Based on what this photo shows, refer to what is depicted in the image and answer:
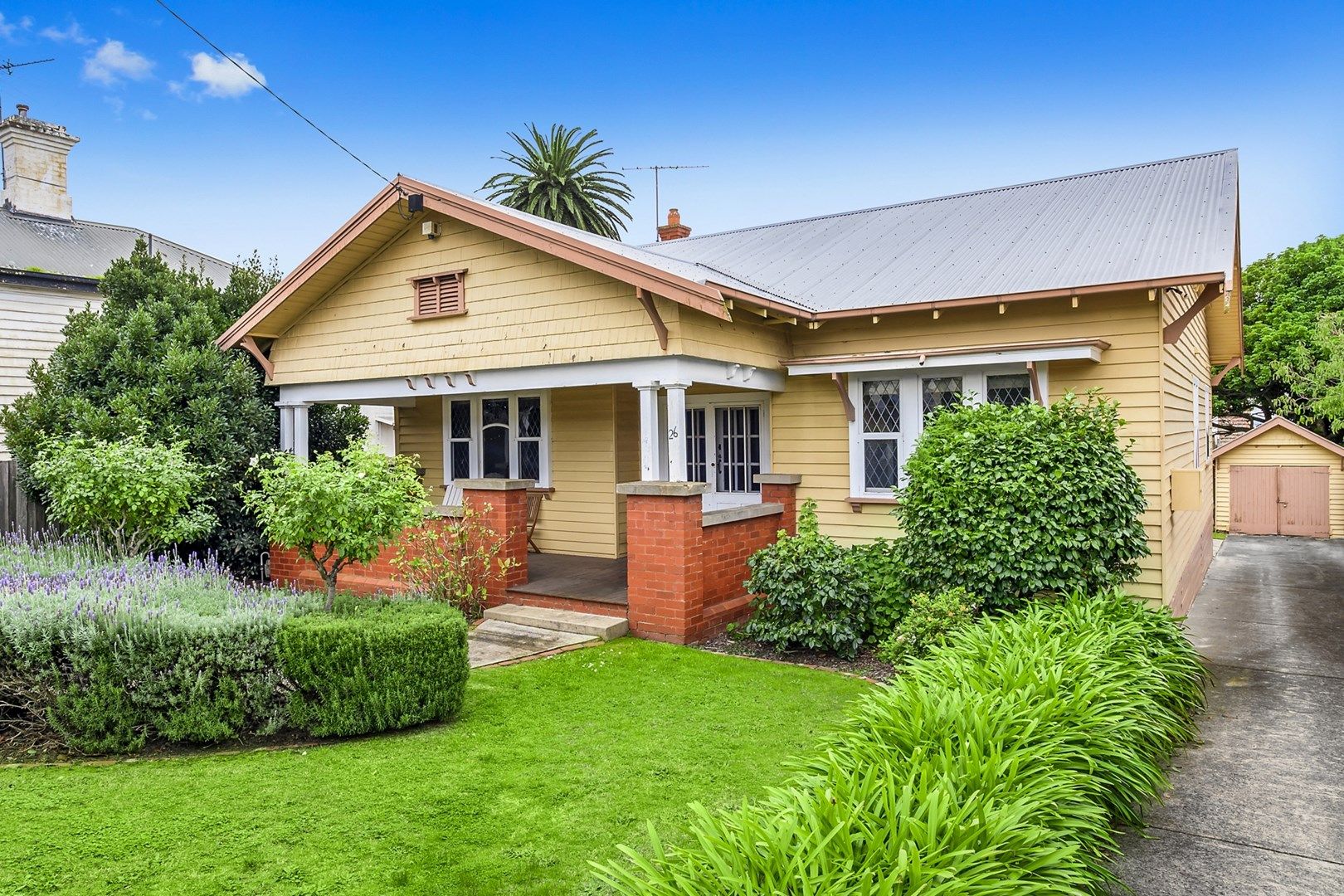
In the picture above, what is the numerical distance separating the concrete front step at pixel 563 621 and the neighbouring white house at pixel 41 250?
972cm

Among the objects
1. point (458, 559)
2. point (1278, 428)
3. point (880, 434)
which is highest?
point (1278, 428)

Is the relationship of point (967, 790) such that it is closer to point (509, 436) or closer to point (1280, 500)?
point (509, 436)

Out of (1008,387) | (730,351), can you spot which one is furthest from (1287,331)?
(730,351)

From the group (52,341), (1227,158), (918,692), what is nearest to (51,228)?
(52,341)

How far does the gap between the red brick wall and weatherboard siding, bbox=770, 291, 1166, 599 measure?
183 cm

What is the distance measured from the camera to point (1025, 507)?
711 cm

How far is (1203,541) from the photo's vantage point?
14.4 meters

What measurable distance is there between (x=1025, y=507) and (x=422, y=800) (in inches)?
208

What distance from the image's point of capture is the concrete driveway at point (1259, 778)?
3797 millimetres

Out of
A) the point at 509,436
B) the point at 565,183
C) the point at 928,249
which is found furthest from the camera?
the point at 565,183

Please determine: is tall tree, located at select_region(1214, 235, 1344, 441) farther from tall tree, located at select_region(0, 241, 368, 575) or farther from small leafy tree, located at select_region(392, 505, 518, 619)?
tall tree, located at select_region(0, 241, 368, 575)

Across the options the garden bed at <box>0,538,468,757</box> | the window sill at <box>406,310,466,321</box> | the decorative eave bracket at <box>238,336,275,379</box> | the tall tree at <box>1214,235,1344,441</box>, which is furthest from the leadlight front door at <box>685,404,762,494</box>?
the tall tree at <box>1214,235,1344,441</box>

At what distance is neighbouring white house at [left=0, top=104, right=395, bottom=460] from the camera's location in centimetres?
1427

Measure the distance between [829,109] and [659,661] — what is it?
50.6 feet
